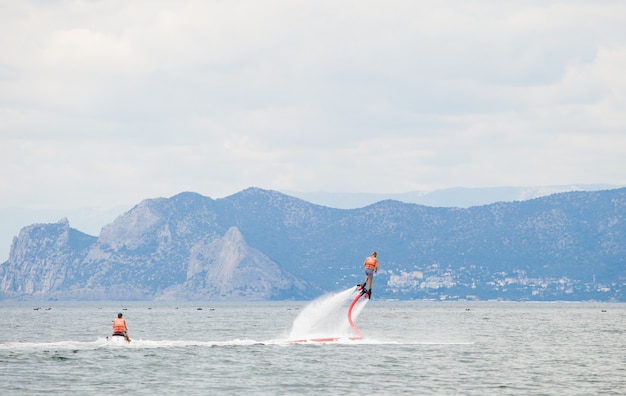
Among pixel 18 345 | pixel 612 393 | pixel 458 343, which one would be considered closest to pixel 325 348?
pixel 458 343

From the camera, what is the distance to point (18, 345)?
267ft

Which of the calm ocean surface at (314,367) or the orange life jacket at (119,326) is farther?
the orange life jacket at (119,326)

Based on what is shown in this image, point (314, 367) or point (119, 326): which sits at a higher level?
point (119, 326)

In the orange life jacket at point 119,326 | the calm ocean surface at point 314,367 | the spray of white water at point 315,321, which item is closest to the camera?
the calm ocean surface at point 314,367

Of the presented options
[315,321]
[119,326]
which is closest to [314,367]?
[119,326]

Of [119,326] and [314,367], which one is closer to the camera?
[314,367]

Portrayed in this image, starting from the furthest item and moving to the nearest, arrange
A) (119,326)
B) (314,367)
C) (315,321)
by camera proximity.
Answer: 1. (315,321)
2. (119,326)
3. (314,367)

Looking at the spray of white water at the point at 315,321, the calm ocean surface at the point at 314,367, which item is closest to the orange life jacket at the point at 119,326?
the calm ocean surface at the point at 314,367

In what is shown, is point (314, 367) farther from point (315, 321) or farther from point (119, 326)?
point (315, 321)

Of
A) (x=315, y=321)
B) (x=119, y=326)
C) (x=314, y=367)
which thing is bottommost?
(x=314, y=367)

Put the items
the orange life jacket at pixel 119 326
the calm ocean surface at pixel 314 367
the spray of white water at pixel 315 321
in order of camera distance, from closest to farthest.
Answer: the calm ocean surface at pixel 314 367
the orange life jacket at pixel 119 326
the spray of white water at pixel 315 321

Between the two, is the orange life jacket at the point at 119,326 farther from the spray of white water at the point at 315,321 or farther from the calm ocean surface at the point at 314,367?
the spray of white water at the point at 315,321

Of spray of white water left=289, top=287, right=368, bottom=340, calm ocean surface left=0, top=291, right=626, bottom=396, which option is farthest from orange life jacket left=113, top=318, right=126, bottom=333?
spray of white water left=289, top=287, right=368, bottom=340

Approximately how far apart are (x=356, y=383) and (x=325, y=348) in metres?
22.5
